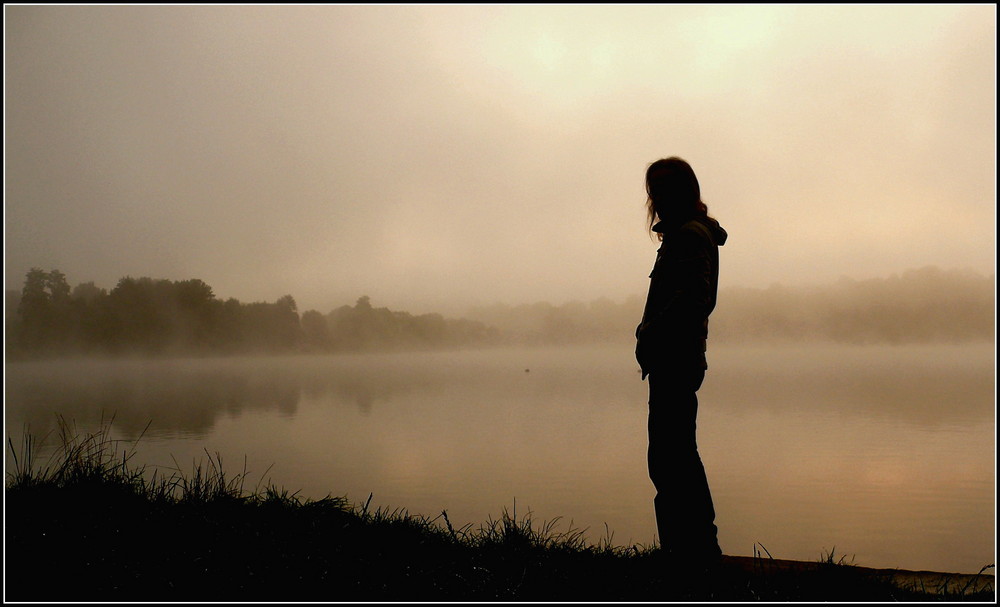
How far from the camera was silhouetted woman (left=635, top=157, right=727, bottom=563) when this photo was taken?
110 inches

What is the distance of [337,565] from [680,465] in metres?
1.56

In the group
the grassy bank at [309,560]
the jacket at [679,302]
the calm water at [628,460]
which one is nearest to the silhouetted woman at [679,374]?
the jacket at [679,302]

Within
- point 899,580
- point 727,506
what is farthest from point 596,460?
point 899,580

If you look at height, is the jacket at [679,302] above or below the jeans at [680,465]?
above

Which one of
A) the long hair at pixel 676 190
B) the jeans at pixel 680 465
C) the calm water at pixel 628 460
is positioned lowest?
the calm water at pixel 628 460

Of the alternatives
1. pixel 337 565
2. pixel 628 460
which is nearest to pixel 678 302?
pixel 337 565

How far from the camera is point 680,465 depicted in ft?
9.37

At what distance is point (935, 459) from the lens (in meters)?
9.27

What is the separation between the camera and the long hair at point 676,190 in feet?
9.90

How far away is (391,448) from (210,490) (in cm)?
638

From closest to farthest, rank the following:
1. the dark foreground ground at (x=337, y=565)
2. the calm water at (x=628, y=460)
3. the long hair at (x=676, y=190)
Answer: the dark foreground ground at (x=337, y=565) → the long hair at (x=676, y=190) → the calm water at (x=628, y=460)

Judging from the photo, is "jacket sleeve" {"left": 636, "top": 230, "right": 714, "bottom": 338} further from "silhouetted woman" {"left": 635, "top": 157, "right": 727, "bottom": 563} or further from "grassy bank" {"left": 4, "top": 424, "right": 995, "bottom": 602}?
"grassy bank" {"left": 4, "top": 424, "right": 995, "bottom": 602}

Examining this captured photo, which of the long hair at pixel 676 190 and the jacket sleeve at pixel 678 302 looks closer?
the jacket sleeve at pixel 678 302

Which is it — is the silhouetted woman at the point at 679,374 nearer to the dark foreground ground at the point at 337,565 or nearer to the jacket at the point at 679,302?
the jacket at the point at 679,302
